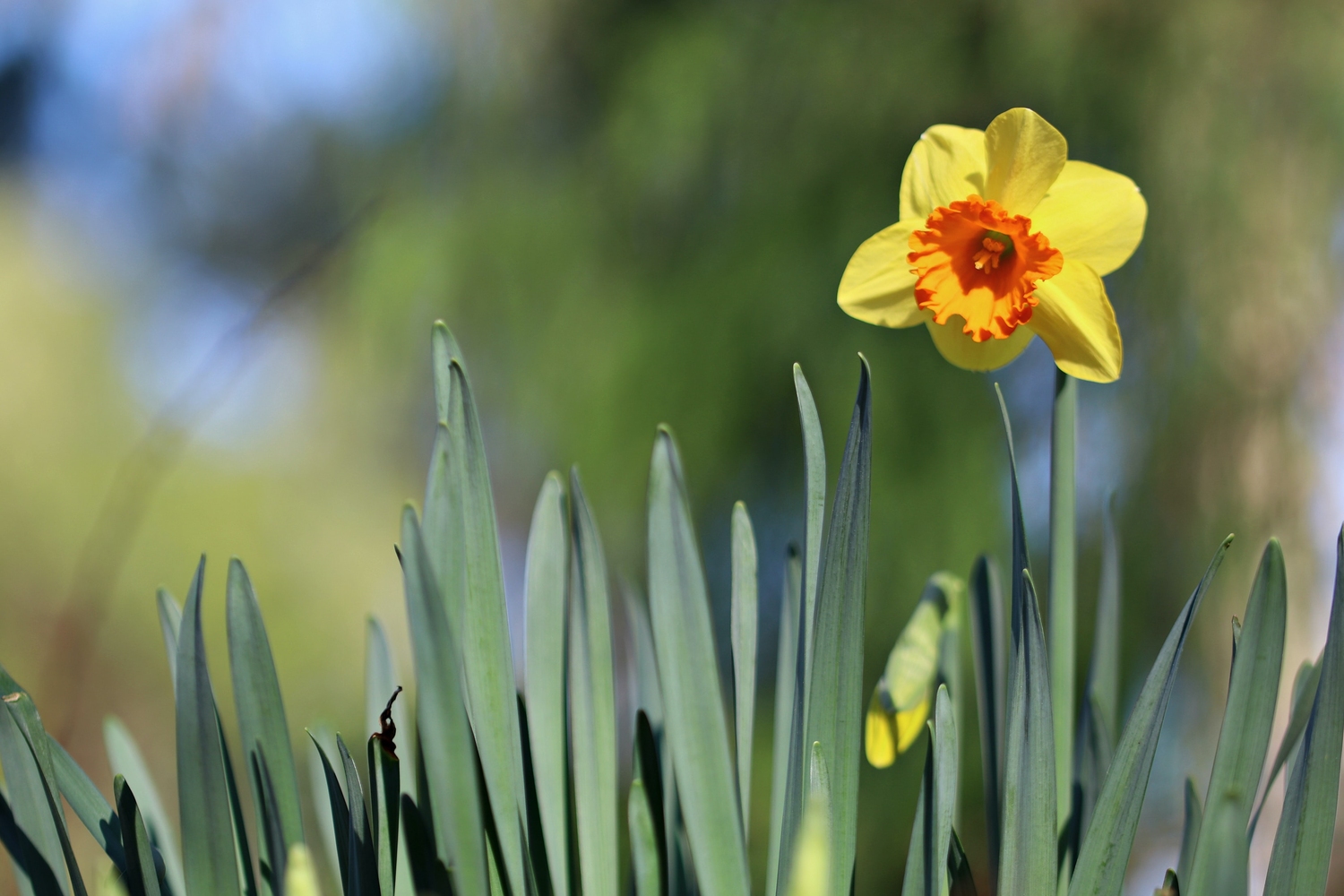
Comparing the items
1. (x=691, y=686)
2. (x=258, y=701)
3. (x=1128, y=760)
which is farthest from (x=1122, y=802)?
(x=258, y=701)

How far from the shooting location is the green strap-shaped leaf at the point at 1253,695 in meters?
0.19

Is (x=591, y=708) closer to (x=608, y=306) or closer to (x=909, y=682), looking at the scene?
(x=909, y=682)

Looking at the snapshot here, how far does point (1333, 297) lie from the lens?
3.06ft

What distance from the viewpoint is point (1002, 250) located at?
0.29 meters

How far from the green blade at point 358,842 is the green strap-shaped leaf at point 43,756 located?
62 millimetres

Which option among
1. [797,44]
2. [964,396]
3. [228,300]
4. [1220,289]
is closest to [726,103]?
[797,44]

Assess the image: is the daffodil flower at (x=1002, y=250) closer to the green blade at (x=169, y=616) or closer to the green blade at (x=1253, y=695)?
the green blade at (x=1253, y=695)

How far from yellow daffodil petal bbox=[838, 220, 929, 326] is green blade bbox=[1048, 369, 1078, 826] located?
0.06 meters

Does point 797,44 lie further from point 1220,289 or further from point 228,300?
point 228,300

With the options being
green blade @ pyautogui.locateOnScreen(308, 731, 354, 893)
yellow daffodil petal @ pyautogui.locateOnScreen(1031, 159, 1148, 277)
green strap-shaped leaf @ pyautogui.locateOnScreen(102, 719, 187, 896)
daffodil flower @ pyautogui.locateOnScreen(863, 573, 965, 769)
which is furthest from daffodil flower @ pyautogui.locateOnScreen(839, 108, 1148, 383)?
green strap-shaped leaf @ pyautogui.locateOnScreen(102, 719, 187, 896)

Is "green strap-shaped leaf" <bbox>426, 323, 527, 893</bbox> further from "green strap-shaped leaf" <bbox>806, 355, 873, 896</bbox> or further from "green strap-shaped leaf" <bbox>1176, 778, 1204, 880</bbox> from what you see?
"green strap-shaped leaf" <bbox>1176, 778, 1204, 880</bbox>

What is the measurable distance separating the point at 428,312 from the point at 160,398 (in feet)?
1.52

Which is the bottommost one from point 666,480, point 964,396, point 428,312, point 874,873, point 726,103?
point 874,873

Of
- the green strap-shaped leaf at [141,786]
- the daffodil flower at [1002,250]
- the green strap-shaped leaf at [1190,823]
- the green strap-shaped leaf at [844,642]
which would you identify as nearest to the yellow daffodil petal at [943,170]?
the daffodil flower at [1002,250]
